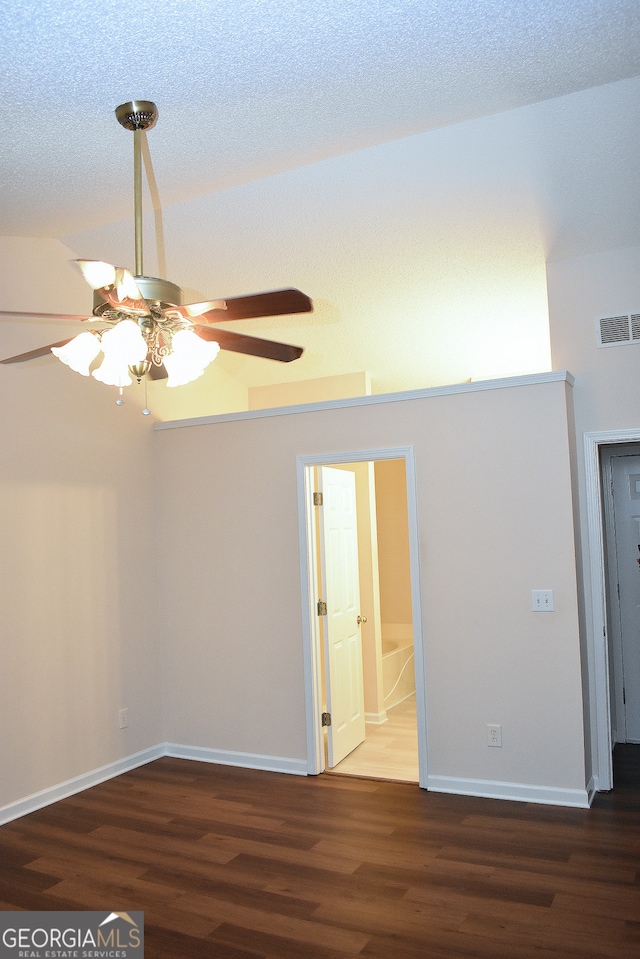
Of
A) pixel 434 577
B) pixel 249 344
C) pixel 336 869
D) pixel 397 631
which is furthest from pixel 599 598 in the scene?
pixel 397 631

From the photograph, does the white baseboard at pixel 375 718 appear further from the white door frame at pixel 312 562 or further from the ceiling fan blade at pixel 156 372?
the ceiling fan blade at pixel 156 372

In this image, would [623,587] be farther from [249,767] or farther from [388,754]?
[249,767]

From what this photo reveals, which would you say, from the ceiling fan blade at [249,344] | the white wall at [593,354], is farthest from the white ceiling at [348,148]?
the ceiling fan blade at [249,344]

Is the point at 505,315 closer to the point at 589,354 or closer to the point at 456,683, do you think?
the point at 589,354

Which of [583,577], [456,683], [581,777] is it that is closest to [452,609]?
[456,683]

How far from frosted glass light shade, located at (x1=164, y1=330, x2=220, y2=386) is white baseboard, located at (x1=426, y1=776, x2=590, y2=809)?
316 centimetres

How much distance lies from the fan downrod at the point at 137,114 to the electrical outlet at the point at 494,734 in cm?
355

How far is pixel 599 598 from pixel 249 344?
2.86 m

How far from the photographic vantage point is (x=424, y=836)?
3932 mm

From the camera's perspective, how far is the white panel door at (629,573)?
557 centimetres

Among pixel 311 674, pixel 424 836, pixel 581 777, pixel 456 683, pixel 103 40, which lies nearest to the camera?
pixel 103 40

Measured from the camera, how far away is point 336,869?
3.59 meters

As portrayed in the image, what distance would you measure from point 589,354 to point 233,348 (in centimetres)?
262

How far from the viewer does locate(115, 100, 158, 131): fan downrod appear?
283cm
